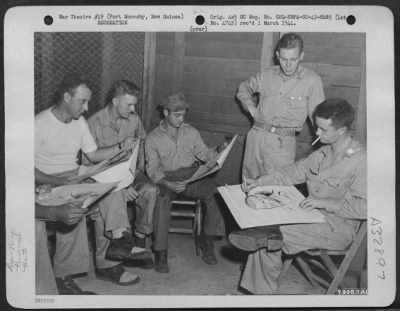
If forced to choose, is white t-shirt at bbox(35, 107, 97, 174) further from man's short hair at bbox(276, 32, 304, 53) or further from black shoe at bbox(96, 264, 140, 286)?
man's short hair at bbox(276, 32, 304, 53)

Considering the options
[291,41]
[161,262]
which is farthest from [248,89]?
[161,262]

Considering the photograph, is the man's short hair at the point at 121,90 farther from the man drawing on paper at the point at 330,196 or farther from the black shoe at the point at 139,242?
the man drawing on paper at the point at 330,196

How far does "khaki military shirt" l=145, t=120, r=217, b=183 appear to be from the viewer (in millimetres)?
1980

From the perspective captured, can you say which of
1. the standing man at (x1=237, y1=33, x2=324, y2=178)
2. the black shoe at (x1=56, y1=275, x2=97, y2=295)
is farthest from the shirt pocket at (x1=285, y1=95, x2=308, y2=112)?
the black shoe at (x1=56, y1=275, x2=97, y2=295)

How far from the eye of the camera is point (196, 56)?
1946 mm

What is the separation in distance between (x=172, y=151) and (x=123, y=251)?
46cm

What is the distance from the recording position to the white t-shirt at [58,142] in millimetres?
1847

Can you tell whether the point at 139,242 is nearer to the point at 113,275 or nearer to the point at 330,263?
the point at 113,275

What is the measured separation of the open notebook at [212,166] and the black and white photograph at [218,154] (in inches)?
0.5

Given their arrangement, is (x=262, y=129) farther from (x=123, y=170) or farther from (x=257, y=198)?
(x=123, y=170)

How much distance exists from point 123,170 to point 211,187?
0.38 m

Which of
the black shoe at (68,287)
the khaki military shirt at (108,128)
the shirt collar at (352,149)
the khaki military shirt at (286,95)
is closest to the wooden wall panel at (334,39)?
the khaki military shirt at (286,95)

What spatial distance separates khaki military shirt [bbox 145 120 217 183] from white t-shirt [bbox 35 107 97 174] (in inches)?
9.5

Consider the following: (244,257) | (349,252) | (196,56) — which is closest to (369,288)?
(349,252)
